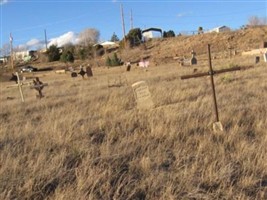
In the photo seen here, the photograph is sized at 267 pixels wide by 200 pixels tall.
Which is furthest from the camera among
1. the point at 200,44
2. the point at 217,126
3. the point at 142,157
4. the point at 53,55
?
the point at 53,55

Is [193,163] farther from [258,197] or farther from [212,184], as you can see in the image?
[258,197]

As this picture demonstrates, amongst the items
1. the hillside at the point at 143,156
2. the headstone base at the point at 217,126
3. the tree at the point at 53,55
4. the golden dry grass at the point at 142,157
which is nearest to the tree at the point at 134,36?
the tree at the point at 53,55

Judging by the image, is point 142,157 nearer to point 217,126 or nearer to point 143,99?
point 217,126

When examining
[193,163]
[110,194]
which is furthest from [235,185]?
[110,194]

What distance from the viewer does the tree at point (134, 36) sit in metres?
94.3

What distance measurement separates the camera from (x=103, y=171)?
531 centimetres

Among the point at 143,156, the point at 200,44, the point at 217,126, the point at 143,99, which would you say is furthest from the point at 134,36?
the point at 143,156

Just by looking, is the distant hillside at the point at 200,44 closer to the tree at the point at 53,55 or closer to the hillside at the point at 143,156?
the tree at the point at 53,55

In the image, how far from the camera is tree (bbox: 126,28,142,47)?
94.3m

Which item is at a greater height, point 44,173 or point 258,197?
point 44,173

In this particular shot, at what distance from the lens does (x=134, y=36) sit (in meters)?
96.3

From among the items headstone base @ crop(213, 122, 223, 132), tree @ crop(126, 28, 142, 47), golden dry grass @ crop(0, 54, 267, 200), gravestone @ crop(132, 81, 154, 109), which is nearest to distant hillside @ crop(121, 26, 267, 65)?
tree @ crop(126, 28, 142, 47)

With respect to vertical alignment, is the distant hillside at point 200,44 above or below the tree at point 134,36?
below

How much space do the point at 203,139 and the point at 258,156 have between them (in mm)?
1104
